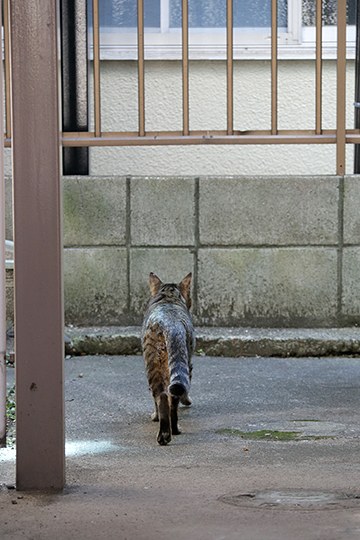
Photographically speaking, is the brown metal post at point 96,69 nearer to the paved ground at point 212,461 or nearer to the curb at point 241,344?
the curb at point 241,344

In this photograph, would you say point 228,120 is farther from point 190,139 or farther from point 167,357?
point 167,357

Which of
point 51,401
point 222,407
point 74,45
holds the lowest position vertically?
point 222,407

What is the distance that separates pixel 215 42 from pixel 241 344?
227 centimetres

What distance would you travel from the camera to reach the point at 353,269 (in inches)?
295

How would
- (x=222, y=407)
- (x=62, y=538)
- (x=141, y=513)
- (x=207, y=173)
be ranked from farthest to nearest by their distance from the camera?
(x=207, y=173), (x=222, y=407), (x=141, y=513), (x=62, y=538)

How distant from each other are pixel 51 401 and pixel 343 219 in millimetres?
3697

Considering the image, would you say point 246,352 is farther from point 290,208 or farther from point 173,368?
point 173,368

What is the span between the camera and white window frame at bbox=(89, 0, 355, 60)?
8086 mm

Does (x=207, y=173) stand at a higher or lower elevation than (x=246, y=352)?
higher

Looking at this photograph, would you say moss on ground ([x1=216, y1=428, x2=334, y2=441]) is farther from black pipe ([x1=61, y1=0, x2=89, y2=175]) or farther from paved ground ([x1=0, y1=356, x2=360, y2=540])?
black pipe ([x1=61, y1=0, x2=89, y2=175])

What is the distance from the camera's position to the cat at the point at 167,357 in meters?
5.09

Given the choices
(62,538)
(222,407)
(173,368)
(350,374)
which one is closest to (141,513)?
(62,538)

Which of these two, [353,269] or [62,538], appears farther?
[353,269]

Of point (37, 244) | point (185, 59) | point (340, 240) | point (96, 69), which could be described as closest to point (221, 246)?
point (340, 240)
